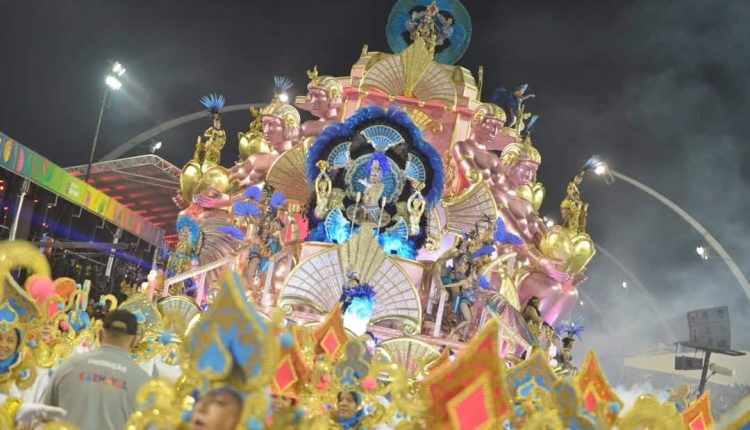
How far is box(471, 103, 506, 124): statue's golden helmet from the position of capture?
1950 centimetres

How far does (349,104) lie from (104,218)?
805 centimetres

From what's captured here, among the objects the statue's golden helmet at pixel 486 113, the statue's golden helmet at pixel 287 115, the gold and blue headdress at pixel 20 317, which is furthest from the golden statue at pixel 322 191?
the gold and blue headdress at pixel 20 317

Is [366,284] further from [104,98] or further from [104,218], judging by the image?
[104,218]

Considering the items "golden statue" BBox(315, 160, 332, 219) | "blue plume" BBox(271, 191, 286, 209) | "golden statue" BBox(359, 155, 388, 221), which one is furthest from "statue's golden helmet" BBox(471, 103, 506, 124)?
"blue plume" BBox(271, 191, 286, 209)

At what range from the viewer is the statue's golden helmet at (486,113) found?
1950 centimetres

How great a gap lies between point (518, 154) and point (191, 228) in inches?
Result: 306

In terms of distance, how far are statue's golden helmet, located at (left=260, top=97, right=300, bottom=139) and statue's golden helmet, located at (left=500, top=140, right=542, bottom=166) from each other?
5.03 meters

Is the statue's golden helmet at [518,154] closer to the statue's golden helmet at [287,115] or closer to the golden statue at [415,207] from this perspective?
the golden statue at [415,207]

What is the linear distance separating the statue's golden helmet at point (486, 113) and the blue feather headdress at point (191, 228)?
7.01 m

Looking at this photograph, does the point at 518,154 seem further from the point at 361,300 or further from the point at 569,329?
the point at 361,300

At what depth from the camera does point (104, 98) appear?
61.8 feet

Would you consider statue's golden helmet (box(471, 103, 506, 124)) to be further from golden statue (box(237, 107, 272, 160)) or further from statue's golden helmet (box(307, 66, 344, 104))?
golden statue (box(237, 107, 272, 160))

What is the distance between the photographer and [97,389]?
12.4 feet

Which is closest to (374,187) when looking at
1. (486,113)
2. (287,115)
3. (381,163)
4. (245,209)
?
(381,163)
